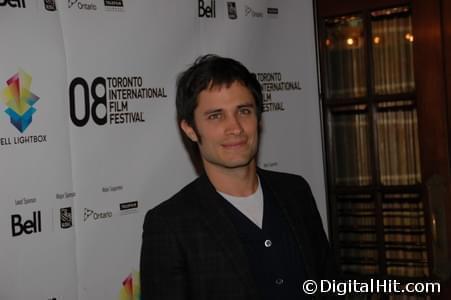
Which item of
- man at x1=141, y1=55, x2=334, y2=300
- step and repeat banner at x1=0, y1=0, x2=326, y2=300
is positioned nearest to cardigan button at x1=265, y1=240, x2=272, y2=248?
man at x1=141, y1=55, x2=334, y2=300

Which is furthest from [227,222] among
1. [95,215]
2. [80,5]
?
[80,5]

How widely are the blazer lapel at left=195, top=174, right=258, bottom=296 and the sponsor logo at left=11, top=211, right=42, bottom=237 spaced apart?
572 mm

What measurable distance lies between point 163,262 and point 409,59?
175cm

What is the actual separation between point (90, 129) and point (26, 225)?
0.42m

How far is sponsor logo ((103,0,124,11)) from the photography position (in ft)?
7.80

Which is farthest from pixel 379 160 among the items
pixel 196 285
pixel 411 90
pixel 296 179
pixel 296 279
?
pixel 196 285

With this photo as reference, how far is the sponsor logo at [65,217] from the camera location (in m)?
2.22

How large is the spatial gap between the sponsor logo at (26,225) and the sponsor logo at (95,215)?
0.61 feet

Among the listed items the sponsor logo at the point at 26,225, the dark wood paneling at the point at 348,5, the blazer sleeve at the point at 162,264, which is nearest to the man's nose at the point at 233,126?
the blazer sleeve at the point at 162,264

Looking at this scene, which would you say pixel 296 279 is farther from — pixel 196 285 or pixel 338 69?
pixel 338 69

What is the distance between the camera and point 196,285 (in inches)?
73.7

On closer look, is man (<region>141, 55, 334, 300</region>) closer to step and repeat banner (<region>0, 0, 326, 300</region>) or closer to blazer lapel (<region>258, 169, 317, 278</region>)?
blazer lapel (<region>258, 169, 317, 278</region>)

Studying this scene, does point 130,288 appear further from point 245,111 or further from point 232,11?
point 232,11

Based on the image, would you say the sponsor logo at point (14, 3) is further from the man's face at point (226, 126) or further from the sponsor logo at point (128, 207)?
the sponsor logo at point (128, 207)
